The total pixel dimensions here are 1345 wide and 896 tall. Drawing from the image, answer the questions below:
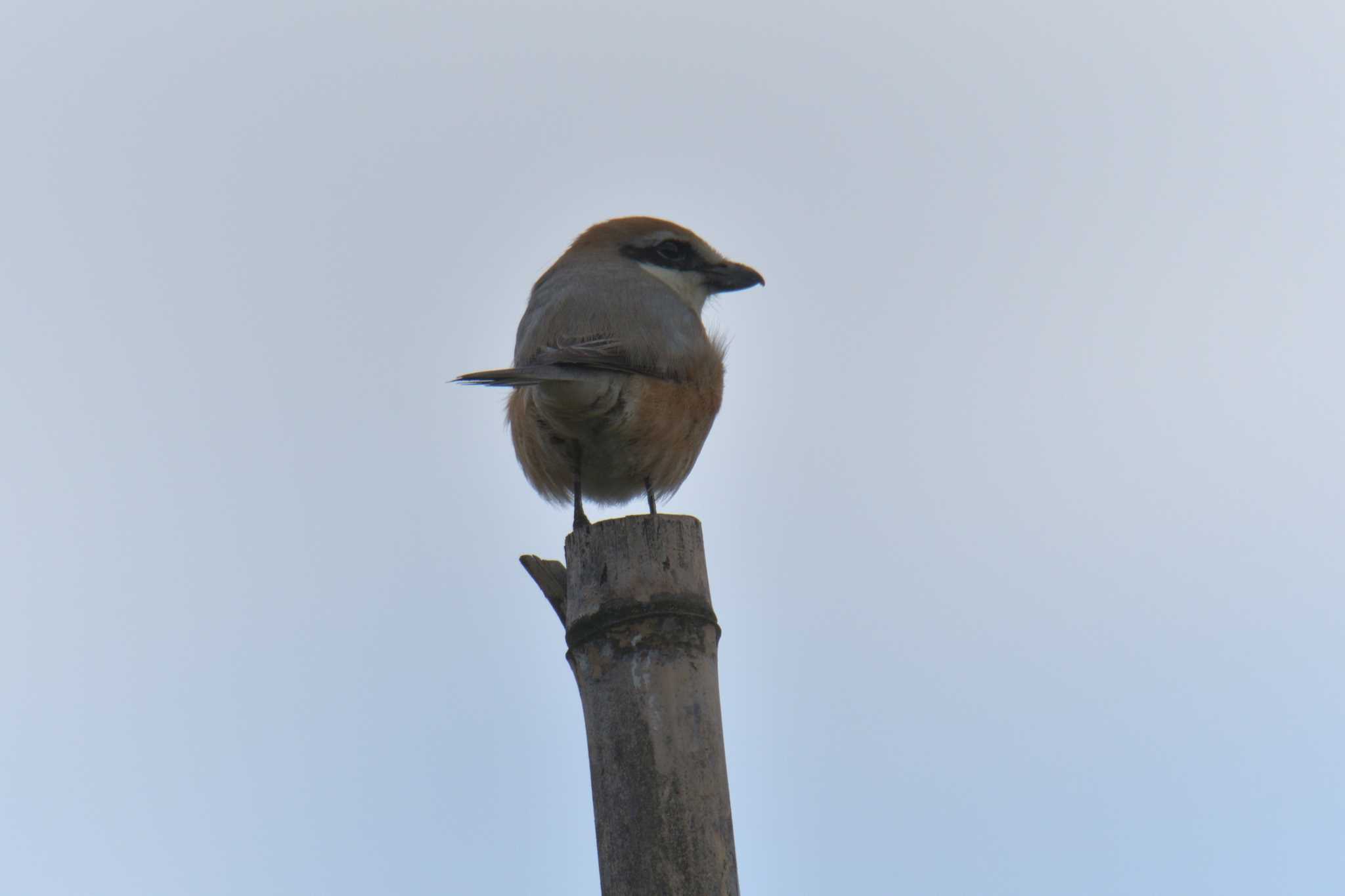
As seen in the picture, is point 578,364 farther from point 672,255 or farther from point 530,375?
point 672,255

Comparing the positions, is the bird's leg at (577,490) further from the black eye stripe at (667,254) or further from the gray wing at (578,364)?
the black eye stripe at (667,254)

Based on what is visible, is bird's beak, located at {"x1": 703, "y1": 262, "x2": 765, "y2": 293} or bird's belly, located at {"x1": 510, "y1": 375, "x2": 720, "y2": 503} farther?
bird's beak, located at {"x1": 703, "y1": 262, "x2": 765, "y2": 293}

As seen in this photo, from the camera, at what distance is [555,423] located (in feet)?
15.4

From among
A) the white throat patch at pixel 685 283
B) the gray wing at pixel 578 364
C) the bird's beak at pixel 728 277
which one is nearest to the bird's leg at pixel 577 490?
the gray wing at pixel 578 364

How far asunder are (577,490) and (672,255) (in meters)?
1.45

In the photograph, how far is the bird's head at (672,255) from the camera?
591 centimetres

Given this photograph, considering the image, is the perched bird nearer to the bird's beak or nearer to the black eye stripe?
the black eye stripe

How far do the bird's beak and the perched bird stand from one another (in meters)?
0.49

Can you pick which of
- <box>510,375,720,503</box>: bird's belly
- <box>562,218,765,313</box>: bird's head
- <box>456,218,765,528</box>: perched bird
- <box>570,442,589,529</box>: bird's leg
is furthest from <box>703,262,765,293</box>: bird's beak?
<box>570,442,589,529</box>: bird's leg

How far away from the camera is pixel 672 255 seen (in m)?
5.96

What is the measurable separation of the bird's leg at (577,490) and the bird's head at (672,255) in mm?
1215

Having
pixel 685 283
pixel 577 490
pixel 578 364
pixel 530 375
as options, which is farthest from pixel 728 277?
pixel 530 375

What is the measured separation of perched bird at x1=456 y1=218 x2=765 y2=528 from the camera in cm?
454

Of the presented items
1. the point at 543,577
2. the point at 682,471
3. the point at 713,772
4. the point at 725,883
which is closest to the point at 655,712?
the point at 713,772
